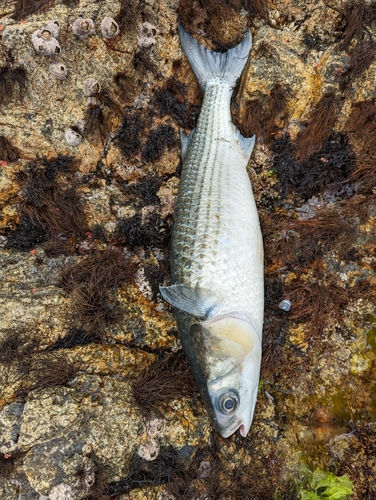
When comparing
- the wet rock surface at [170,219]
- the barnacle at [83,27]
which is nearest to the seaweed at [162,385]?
the wet rock surface at [170,219]

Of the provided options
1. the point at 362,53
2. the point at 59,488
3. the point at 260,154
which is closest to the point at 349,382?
the point at 260,154

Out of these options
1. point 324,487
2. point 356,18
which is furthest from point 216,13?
point 324,487

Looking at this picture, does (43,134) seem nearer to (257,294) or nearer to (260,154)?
(260,154)

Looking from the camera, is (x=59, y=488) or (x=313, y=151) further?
(x=313, y=151)

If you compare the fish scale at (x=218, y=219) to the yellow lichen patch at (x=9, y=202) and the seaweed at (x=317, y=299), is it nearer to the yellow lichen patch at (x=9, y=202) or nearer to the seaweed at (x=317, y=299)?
the seaweed at (x=317, y=299)

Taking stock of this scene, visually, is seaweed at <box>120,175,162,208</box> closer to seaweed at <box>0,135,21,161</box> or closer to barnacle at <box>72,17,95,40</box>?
seaweed at <box>0,135,21,161</box>

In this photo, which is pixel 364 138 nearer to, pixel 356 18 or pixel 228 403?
pixel 356 18
